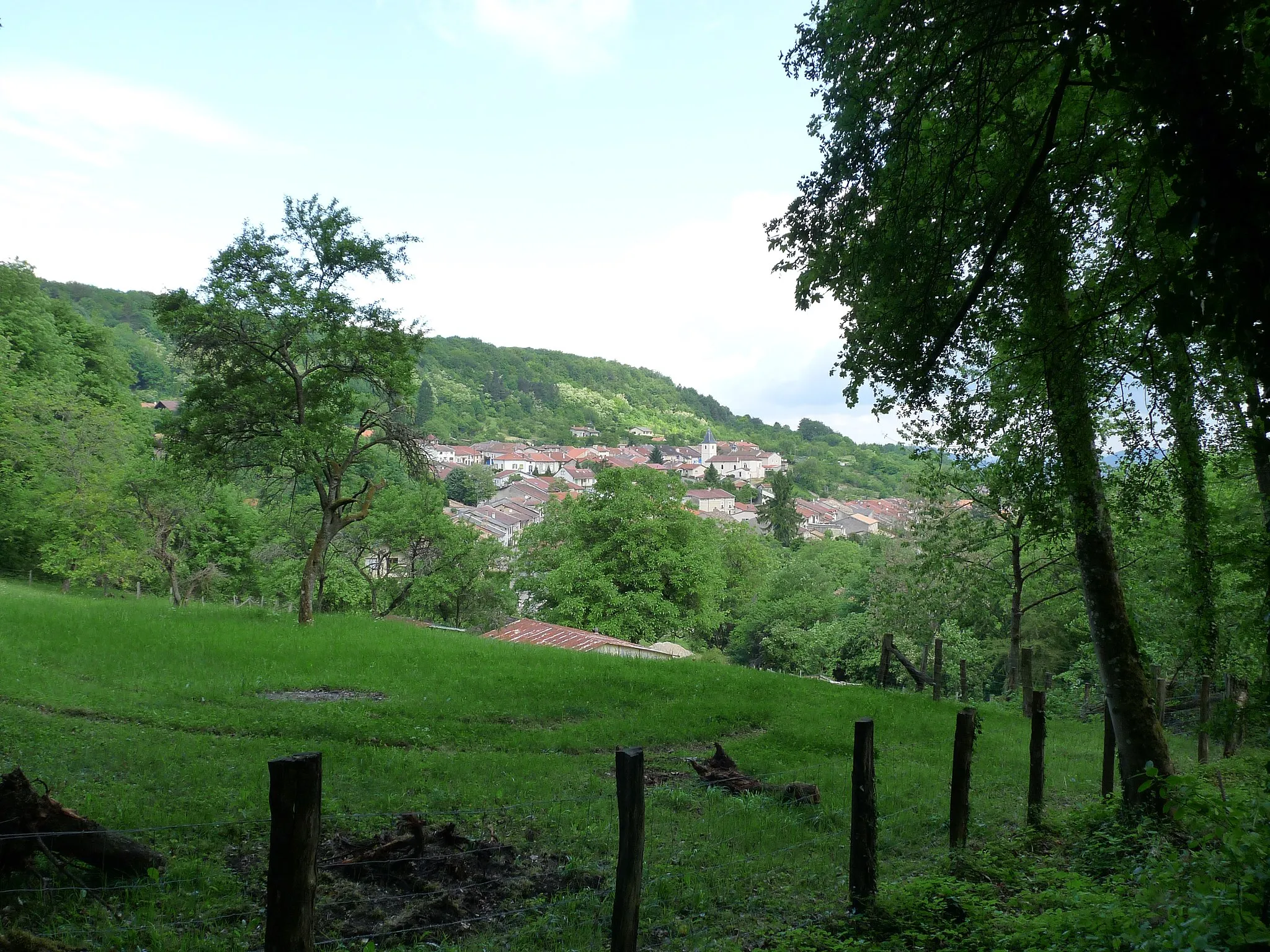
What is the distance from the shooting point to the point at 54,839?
16.7 feet

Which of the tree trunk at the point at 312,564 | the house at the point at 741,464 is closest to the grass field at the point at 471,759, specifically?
the tree trunk at the point at 312,564

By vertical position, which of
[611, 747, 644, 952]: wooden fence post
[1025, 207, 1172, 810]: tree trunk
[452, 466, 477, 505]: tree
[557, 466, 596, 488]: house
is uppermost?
[557, 466, 596, 488]: house

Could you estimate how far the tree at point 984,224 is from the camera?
19.2ft

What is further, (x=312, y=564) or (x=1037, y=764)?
(x=312, y=564)

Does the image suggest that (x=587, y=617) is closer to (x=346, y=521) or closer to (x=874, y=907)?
(x=346, y=521)

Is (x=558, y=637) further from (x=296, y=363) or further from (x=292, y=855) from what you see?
(x=292, y=855)

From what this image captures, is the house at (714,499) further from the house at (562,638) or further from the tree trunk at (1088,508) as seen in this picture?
the tree trunk at (1088,508)

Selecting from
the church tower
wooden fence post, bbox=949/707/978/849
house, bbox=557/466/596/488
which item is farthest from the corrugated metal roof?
the church tower

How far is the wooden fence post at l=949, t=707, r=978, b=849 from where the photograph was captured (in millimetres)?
6422

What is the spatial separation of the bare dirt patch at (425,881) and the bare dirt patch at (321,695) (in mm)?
Result: 6775

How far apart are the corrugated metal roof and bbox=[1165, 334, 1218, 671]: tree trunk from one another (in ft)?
61.0

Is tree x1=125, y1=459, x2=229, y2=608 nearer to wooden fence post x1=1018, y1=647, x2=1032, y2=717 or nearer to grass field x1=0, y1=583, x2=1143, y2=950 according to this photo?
grass field x1=0, y1=583, x2=1143, y2=950

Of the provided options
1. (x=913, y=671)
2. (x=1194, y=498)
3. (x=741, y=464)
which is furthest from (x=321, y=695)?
(x=741, y=464)

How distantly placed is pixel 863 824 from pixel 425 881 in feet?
10.8
